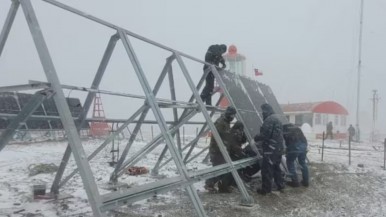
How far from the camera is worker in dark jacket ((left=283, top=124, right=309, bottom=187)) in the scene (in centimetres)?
882

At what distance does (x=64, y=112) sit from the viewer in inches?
141

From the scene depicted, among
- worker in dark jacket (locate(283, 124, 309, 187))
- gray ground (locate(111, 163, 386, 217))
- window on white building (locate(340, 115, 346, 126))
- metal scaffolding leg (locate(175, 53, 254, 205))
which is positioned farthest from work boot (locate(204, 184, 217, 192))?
window on white building (locate(340, 115, 346, 126))

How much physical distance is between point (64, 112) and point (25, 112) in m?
0.60

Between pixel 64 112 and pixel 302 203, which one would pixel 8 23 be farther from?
pixel 302 203

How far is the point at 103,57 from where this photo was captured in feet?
18.1

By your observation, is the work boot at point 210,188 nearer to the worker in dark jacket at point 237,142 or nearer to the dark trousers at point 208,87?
the worker in dark jacket at point 237,142

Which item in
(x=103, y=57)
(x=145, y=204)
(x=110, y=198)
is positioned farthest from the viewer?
(x=145, y=204)

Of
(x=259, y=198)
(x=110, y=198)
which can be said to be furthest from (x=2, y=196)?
(x=259, y=198)

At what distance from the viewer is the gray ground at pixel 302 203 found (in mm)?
6090

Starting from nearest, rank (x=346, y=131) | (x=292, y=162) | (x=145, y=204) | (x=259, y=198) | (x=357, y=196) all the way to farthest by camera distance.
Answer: (x=145, y=204)
(x=259, y=198)
(x=357, y=196)
(x=292, y=162)
(x=346, y=131)

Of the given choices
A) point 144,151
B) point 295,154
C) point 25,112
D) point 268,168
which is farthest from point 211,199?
point 25,112

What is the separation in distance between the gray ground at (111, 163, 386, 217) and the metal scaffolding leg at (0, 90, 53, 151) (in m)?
2.19

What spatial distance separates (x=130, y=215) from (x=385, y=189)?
22.1 feet

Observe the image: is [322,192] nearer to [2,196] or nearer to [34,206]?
[34,206]
